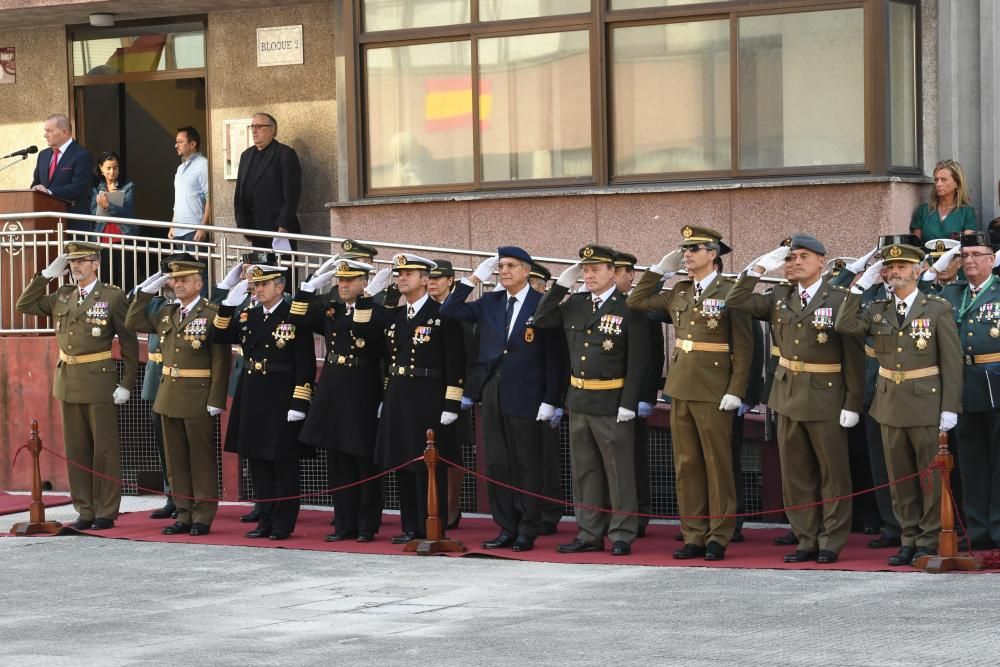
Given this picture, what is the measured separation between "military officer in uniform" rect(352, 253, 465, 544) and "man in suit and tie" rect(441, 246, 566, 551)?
0.22m

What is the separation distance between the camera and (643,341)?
12.3m

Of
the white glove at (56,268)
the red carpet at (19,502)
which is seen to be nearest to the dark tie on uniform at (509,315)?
the white glove at (56,268)

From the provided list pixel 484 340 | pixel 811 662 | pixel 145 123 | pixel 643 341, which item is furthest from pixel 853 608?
pixel 145 123

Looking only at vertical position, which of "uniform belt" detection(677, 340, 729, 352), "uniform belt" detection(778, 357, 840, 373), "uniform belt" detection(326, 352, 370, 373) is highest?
"uniform belt" detection(677, 340, 729, 352)

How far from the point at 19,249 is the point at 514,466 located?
6300mm

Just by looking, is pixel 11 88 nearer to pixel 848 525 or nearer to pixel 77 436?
pixel 77 436

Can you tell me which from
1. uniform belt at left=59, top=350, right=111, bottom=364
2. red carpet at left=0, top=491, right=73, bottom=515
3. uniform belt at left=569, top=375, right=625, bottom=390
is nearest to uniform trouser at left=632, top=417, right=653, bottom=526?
uniform belt at left=569, top=375, right=625, bottom=390

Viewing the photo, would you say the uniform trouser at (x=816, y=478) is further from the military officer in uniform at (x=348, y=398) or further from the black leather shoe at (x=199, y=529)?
the black leather shoe at (x=199, y=529)

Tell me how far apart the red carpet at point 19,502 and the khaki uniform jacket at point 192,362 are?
2.32 m

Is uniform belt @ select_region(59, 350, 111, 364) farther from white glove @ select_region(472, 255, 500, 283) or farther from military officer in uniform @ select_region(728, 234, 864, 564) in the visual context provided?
military officer in uniform @ select_region(728, 234, 864, 564)

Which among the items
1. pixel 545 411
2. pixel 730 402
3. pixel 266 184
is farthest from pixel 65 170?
pixel 730 402

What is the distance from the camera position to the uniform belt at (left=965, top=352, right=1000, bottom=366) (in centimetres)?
1171

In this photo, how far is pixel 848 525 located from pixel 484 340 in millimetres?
2962

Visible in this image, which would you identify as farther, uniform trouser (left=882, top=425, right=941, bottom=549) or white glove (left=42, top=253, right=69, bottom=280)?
white glove (left=42, top=253, right=69, bottom=280)
